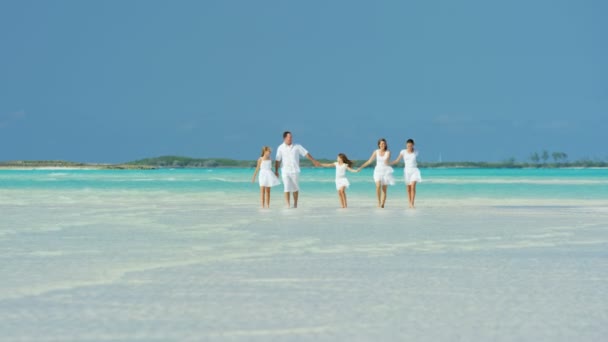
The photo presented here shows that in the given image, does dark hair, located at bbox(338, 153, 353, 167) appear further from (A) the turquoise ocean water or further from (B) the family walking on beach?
(A) the turquoise ocean water

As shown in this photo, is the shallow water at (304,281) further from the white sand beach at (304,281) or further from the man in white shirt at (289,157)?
the man in white shirt at (289,157)

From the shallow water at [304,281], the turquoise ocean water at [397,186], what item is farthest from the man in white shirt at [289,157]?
the turquoise ocean water at [397,186]

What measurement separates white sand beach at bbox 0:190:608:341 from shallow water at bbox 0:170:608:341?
0.02m

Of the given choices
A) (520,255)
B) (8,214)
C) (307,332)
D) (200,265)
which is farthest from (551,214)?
(307,332)

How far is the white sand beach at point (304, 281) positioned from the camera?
248 inches

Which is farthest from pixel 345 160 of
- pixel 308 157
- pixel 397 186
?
pixel 397 186

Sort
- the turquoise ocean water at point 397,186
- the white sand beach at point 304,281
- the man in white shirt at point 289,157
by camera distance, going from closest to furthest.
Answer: the white sand beach at point 304,281
the man in white shirt at point 289,157
the turquoise ocean water at point 397,186

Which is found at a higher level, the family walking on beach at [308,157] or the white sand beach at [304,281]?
the family walking on beach at [308,157]

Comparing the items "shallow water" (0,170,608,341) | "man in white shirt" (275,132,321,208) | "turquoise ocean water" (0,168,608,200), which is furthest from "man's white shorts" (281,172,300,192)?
"turquoise ocean water" (0,168,608,200)

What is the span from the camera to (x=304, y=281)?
28.6ft

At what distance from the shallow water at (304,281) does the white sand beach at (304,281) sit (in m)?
0.02

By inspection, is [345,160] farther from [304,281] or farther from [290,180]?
[304,281]

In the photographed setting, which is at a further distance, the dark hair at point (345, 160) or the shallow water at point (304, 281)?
the dark hair at point (345, 160)

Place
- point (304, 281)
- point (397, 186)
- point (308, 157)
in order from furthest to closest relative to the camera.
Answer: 1. point (397, 186)
2. point (308, 157)
3. point (304, 281)
